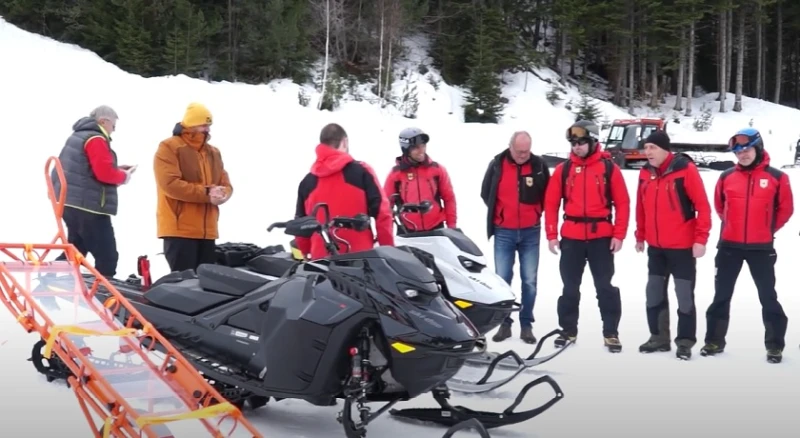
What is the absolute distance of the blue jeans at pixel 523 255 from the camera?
5988 millimetres

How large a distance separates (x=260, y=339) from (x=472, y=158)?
14.2 m

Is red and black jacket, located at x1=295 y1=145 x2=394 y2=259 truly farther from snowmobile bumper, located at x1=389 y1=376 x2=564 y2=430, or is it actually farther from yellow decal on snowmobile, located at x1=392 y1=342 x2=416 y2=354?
yellow decal on snowmobile, located at x1=392 y1=342 x2=416 y2=354

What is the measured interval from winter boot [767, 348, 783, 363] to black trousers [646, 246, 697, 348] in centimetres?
45

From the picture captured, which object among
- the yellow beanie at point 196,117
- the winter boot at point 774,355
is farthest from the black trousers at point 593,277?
the yellow beanie at point 196,117

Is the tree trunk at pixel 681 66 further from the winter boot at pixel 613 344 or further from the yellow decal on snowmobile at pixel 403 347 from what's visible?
the yellow decal on snowmobile at pixel 403 347

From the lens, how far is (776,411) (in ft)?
13.7

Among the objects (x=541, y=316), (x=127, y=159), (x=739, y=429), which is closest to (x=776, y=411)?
(x=739, y=429)

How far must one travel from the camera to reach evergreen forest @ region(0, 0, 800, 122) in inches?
886

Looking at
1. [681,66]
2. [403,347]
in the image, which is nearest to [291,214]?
[403,347]

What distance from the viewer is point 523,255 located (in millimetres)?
6117

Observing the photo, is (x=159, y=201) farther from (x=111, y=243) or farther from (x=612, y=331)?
(x=612, y=331)

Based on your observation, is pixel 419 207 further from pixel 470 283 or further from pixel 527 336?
pixel 527 336

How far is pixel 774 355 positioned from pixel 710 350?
1.26 feet

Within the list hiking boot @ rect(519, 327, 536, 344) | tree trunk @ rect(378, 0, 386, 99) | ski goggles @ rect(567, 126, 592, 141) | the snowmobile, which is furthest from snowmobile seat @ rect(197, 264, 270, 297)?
tree trunk @ rect(378, 0, 386, 99)
